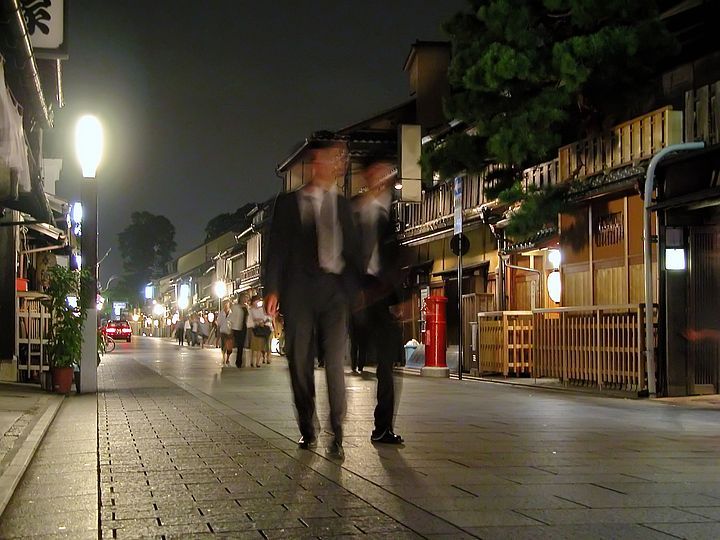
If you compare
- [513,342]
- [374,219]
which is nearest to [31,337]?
[513,342]

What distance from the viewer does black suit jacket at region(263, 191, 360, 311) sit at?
696 cm

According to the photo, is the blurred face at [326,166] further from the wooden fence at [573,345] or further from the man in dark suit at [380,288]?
the wooden fence at [573,345]

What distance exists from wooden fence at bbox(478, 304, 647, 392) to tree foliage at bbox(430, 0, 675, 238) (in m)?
2.71

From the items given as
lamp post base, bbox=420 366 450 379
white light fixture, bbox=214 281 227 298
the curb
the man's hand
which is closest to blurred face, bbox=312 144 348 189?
the man's hand

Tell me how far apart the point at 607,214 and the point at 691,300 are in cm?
385

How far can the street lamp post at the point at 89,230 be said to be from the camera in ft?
45.4

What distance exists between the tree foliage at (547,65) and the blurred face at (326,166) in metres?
9.55

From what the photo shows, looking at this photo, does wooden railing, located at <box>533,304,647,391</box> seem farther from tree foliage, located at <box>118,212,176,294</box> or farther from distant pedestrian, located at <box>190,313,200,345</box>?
tree foliage, located at <box>118,212,176,294</box>

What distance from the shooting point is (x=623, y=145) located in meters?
15.6

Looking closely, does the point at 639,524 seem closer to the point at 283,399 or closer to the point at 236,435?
the point at 236,435

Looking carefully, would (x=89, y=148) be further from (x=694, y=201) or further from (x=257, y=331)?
(x=257, y=331)

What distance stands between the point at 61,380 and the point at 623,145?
31.9ft

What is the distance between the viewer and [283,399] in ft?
41.7

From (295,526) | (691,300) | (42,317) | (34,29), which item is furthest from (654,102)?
(295,526)
